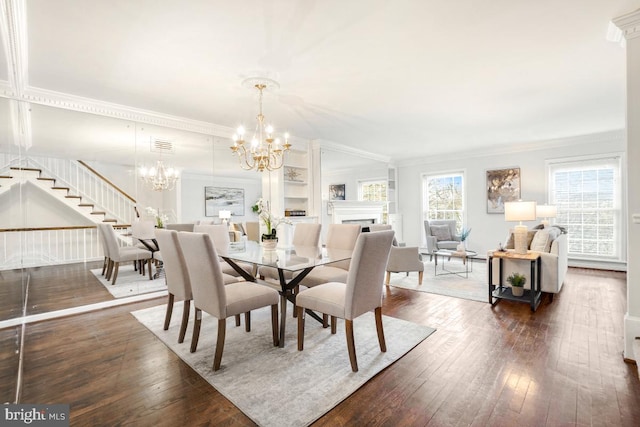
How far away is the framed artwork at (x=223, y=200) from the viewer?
4883 millimetres

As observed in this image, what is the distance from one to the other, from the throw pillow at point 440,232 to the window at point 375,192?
1.52 meters

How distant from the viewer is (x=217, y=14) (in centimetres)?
205

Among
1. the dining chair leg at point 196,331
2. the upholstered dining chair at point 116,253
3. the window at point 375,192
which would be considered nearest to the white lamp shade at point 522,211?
the dining chair leg at point 196,331

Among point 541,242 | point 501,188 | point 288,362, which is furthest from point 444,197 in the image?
point 288,362

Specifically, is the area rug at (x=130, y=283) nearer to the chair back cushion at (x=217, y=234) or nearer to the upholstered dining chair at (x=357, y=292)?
the chair back cushion at (x=217, y=234)

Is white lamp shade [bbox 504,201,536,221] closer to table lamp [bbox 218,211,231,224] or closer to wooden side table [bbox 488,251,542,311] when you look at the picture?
wooden side table [bbox 488,251,542,311]

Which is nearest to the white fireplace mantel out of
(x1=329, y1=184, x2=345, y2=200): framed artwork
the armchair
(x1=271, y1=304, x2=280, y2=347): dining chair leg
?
(x1=329, y1=184, x2=345, y2=200): framed artwork

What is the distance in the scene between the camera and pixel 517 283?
3.63 metres

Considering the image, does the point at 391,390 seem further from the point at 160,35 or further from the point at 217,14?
the point at 160,35

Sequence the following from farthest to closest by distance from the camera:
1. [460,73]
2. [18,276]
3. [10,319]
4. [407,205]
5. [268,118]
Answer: [407,205]
[268,118]
[460,73]
[18,276]
[10,319]

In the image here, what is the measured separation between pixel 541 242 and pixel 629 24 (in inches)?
97.9

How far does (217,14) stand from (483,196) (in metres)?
6.58

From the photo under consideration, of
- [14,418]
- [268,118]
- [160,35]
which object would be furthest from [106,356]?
[268,118]

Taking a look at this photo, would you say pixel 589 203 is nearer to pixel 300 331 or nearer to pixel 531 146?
pixel 531 146
